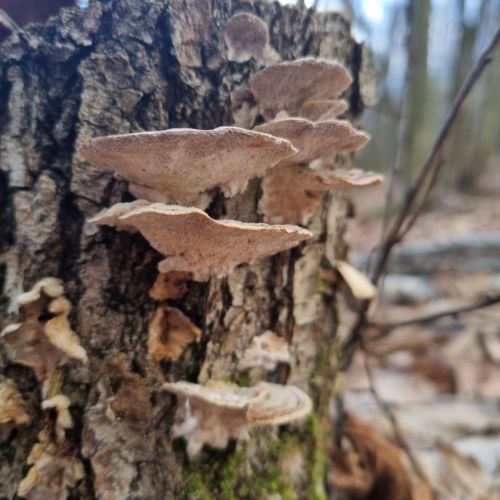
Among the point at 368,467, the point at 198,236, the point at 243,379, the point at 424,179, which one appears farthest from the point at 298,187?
the point at 368,467

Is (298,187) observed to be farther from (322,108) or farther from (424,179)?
(424,179)

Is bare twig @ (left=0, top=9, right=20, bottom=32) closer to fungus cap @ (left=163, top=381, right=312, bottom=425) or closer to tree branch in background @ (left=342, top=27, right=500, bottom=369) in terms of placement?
fungus cap @ (left=163, top=381, right=312, bottom=425)

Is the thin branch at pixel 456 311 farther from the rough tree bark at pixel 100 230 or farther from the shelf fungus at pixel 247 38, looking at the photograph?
the shelf fungus at pixel 247 38

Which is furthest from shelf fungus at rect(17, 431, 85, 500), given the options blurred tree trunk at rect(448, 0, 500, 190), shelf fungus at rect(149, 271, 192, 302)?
blurred tree trunk at rect(448, 0, 500, 190)

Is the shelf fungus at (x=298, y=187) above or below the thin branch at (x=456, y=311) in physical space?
above

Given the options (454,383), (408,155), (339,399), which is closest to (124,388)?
(339,399)

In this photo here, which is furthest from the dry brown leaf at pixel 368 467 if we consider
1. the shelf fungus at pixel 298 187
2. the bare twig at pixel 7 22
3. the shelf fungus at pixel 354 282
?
the bare twig at pixel 7 22
